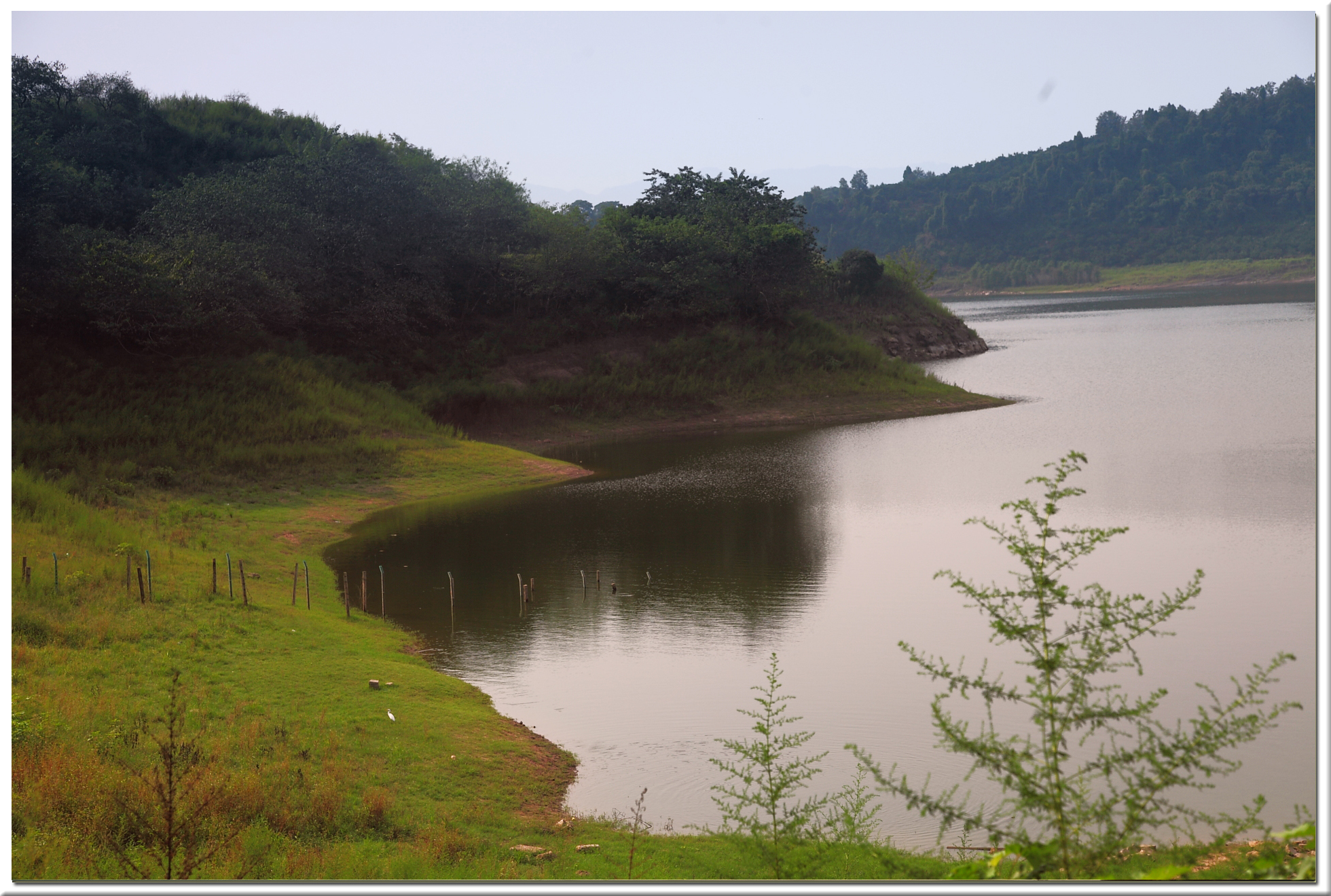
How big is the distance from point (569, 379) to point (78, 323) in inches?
748

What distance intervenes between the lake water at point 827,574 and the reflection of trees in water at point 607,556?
0.27 ft

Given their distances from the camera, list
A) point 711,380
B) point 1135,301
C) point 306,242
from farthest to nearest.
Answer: point 1135,301 → point 711,380 → point 306,242

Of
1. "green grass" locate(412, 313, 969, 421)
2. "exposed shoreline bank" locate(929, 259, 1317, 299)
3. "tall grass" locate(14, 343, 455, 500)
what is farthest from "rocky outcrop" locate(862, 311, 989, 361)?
"exposed shoreline bank" locate(929, 259, 1317, 299)

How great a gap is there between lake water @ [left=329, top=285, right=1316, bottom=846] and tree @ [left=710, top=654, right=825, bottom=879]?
35cm

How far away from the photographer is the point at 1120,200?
138 meters

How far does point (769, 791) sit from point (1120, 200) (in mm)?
145984

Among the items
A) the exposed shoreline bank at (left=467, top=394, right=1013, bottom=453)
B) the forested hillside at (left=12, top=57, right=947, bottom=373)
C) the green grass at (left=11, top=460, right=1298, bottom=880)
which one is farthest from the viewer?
the exposed shoreline bank at (left=467, top=394, right=1013, bottom=453)

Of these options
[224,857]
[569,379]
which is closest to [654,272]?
[569,379]

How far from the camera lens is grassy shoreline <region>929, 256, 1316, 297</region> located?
121m

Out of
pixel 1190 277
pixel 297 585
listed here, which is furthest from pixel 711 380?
pixel 1190 277

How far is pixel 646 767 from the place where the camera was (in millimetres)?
11906

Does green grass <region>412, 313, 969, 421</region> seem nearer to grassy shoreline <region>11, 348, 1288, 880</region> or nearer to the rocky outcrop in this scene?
the rocky outcrop

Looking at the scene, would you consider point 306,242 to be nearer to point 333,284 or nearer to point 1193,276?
point 333,284

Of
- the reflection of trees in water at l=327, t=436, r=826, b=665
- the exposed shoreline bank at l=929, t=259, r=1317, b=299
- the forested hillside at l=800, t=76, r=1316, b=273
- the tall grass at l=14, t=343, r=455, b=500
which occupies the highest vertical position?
the forested hillside at l=800, t=76, r=1316, b=273
